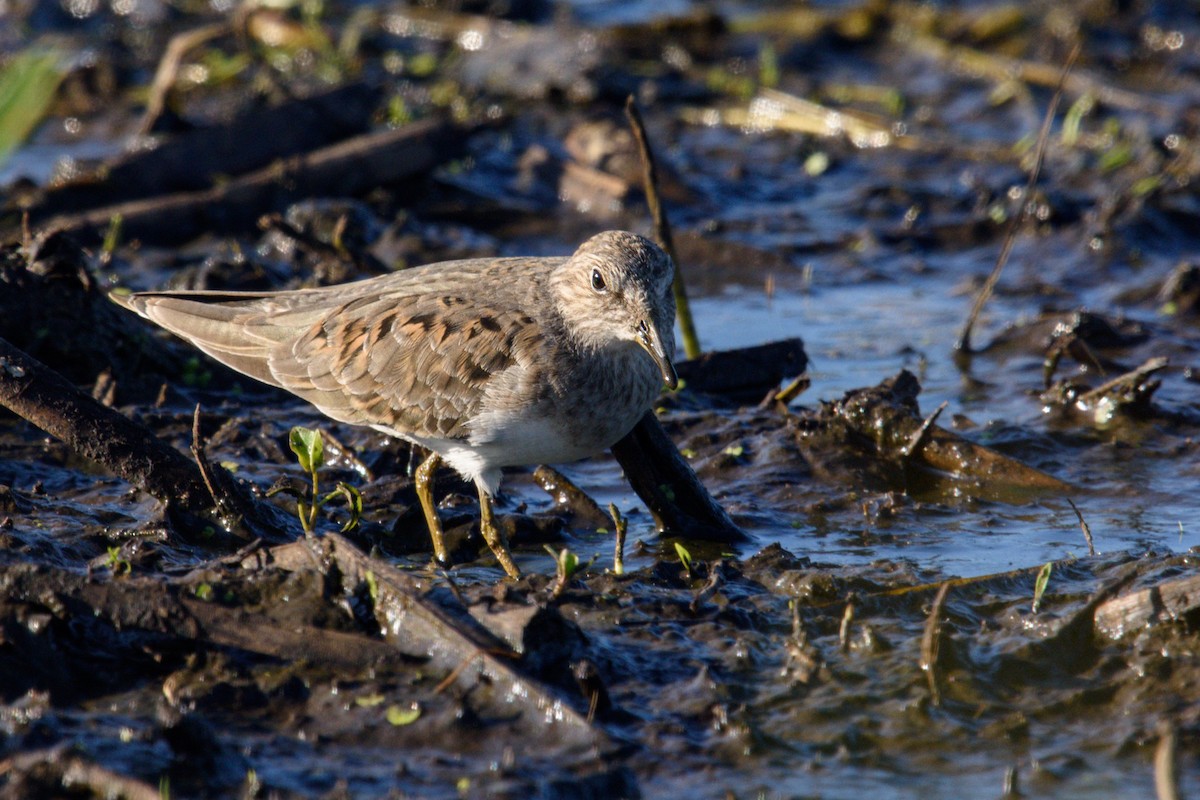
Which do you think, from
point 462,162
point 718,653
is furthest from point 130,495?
point 462,162

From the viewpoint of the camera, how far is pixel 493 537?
6.54 metres

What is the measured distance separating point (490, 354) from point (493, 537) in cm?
87

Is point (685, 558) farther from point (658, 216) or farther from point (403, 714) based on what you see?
point (658, 216)

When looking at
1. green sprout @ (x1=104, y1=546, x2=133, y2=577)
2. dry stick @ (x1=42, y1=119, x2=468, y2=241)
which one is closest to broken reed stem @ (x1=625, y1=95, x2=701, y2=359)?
dry stick @ (x1=42, y1=119, x2=468, y2=241)

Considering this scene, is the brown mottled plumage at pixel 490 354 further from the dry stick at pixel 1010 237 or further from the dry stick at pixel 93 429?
the dry stick at pixel 1010 237

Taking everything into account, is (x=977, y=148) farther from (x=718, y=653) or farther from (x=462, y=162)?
(x=718, y=653)

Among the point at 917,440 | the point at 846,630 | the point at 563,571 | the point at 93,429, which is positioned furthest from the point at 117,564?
the point at 917,440

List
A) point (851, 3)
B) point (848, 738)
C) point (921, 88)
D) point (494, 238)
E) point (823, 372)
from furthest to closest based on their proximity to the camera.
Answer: point (851, 3)
point (921, 88)
point (494, 238)
point (823, 372)
point (848, 738)

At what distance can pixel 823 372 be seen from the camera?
901cm

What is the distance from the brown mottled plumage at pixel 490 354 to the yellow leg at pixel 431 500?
1 cm

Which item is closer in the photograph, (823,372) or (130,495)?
(130,495)

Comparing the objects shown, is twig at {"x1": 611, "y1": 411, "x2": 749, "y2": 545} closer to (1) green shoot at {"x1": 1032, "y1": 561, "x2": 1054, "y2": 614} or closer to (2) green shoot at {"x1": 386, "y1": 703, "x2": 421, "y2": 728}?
(1) green shoot at {"x1": 1032, "y1": 561, "x2": 1054, "y2": 614}

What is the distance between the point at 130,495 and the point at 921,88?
31.6ft

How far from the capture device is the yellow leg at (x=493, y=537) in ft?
21.0
